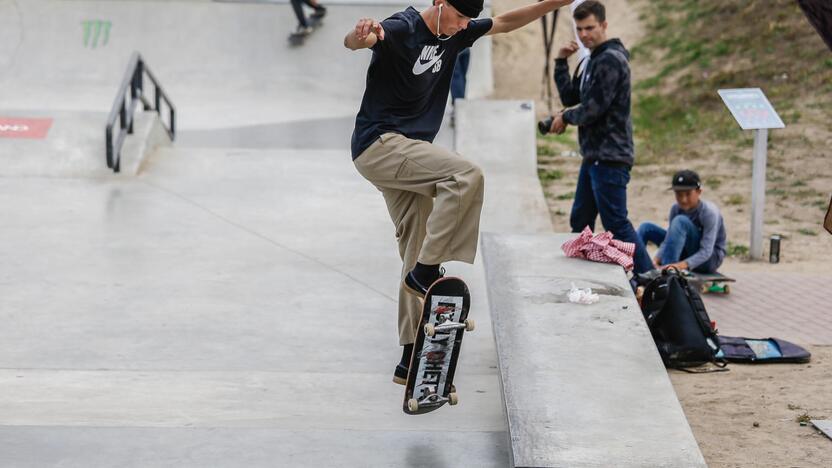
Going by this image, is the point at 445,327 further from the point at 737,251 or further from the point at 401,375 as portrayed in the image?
the point at 737,251

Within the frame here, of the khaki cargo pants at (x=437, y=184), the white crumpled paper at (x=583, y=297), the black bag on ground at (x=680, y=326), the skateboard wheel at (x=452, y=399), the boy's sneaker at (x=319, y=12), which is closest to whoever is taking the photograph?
the khaki cargo pants at (x=437, y=184)

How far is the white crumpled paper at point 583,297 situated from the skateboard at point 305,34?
12.9 meters

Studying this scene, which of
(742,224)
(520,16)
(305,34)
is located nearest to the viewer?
(520,16)

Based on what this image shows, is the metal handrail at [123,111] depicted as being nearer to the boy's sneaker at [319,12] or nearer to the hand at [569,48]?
the hand at [569,48]

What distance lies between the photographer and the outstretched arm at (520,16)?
509 centimetres

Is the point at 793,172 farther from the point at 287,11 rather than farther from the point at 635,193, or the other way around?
the point at 287,11

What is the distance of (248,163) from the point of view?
37.4ft

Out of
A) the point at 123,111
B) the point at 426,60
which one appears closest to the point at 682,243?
the point at 426,60

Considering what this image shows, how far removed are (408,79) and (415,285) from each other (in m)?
0.91

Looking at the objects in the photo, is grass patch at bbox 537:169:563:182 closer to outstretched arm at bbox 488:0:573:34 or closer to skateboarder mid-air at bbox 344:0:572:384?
outstretched arm at bbox 488:0:573:34

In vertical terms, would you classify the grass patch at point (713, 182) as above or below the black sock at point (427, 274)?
below

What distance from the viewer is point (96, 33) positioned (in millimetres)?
17594

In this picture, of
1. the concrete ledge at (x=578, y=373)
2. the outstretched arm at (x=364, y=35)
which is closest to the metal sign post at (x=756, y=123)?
the concrete ledge at (x=578, y=373)

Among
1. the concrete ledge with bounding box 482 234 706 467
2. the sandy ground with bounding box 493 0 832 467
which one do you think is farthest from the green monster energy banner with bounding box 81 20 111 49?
the concrete ledge with bounding box 482 234 706 467
